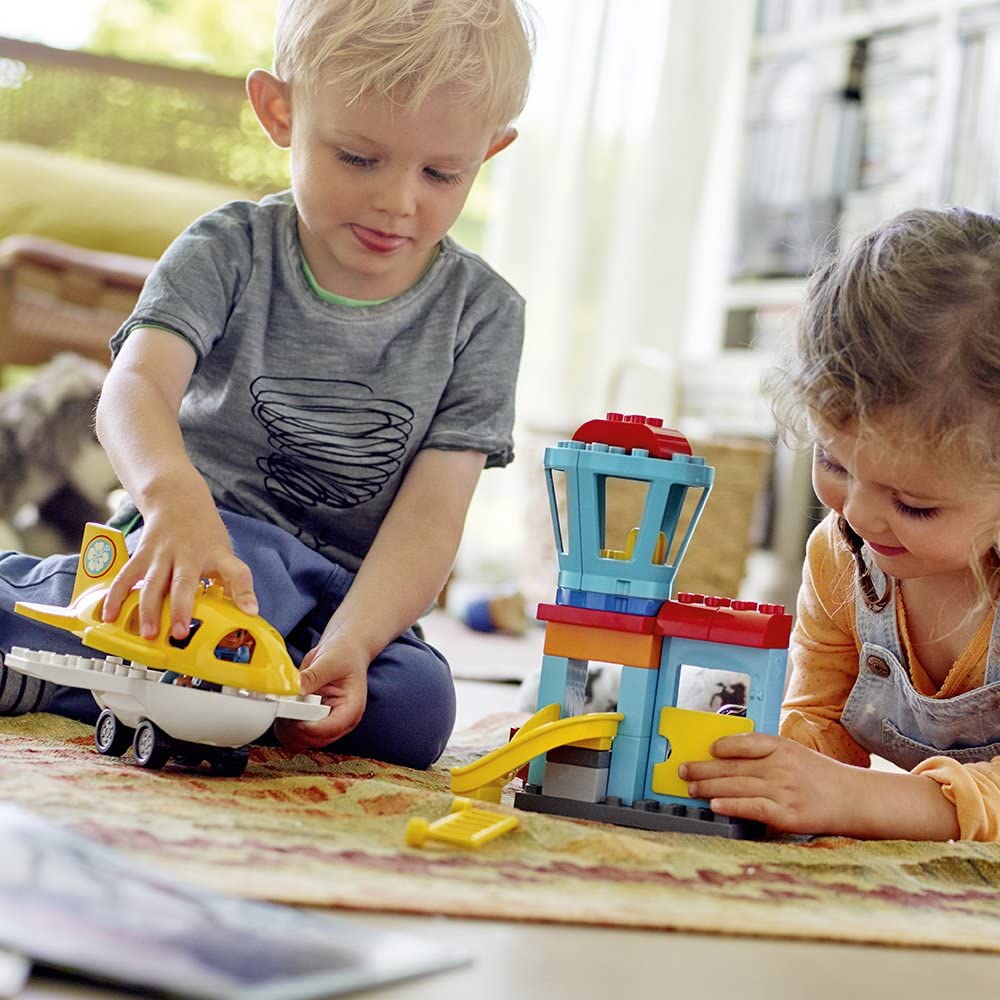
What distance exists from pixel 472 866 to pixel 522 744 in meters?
0.18

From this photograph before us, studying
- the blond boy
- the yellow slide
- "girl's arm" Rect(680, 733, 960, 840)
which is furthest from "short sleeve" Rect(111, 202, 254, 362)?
"girl's arm" Rect(680, 733, 960, 840)

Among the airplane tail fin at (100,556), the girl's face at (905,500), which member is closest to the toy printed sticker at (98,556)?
the airplane tail fin at (100,556)

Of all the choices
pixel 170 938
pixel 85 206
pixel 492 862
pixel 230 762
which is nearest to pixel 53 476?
pixel 85 206

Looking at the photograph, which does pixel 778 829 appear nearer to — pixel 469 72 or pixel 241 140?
pixel 469 72

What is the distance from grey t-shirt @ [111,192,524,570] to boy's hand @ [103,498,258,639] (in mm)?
287

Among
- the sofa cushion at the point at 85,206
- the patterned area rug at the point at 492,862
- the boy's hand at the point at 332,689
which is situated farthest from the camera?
the sofa cushion at the point at 85,206

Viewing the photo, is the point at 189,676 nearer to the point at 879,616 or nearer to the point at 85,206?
the point at 879,616

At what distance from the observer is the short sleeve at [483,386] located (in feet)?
3.90

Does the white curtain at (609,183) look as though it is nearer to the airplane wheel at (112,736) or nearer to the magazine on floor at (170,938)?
the airplane wheel at (112,736)

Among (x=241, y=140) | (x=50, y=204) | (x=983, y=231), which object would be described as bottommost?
(x=983, y=231)

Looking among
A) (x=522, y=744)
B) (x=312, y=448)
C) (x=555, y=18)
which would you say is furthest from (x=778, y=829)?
(x=555, y=18)

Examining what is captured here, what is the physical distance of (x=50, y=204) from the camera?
2725 millimetres

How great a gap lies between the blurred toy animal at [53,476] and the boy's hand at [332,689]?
1123 mm

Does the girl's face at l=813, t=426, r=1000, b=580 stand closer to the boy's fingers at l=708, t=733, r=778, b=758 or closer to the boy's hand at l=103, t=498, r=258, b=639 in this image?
the boy's fingers at l=708, t=733, r=778, b=758
